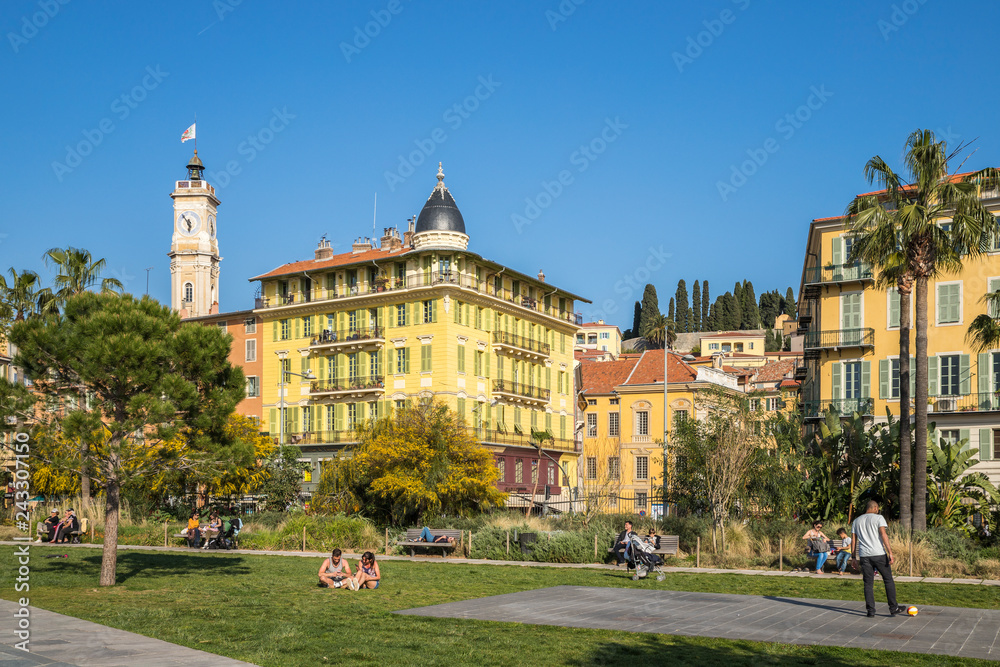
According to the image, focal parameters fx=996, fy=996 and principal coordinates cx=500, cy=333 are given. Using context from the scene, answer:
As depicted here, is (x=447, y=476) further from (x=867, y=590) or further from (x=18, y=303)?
(x=867, y=590)

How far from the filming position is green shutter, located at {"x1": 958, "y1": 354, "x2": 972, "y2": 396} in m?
40.8

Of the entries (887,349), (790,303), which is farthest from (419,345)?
(790,303)

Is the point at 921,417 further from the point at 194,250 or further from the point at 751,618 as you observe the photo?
the point at 194,250

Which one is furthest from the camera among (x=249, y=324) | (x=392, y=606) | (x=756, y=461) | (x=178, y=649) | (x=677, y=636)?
(x=249, y=324)

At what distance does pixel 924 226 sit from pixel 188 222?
259 feet

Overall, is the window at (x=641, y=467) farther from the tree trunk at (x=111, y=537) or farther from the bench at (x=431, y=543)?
the tree trunk at (x=111, y=537)

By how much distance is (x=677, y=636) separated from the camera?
487 inches

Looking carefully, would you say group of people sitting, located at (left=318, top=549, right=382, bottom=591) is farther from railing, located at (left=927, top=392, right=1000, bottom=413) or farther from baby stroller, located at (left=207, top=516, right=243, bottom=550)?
railing, located at (left=927, top=392, right=1000, bottom=413)

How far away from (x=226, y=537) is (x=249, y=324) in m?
34.9

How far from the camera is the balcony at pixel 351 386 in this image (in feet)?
190

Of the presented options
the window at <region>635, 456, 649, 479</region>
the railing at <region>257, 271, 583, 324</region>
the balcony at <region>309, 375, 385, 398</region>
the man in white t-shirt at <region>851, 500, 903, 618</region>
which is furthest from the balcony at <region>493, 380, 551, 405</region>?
the man in white t-shirt at <region>851, 500, 903, 618</region>

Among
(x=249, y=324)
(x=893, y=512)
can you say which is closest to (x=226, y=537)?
(x=893, y=512)

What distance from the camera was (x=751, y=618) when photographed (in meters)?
14.3

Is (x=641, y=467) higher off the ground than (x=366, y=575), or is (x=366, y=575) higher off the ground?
(x=366, y=575)
